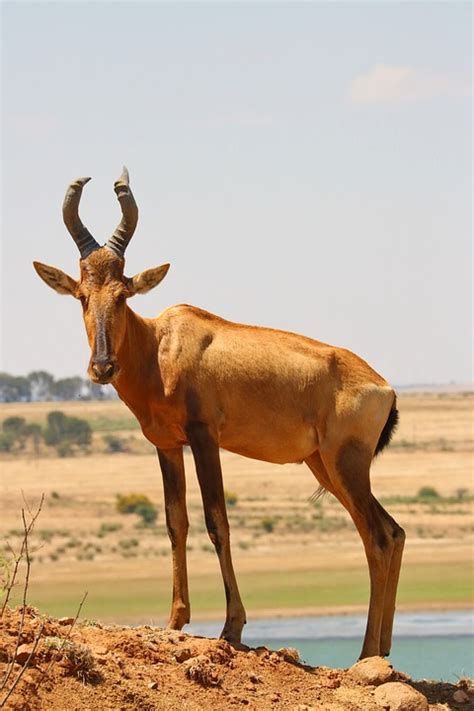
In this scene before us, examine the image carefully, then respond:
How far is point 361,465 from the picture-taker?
16.8m

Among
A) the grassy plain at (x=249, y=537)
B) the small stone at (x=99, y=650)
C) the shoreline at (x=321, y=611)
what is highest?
the small stone at (x=99, y=650)

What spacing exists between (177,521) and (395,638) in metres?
26.9

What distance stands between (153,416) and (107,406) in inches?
5000

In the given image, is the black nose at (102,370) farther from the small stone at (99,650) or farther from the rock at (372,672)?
the rock at (372,672)

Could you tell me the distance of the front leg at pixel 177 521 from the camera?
54.4ft

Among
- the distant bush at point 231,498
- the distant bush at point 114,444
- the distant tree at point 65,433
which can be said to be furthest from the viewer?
the distant tree at point 65,433

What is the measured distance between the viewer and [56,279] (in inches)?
637

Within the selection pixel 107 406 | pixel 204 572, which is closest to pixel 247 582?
pixel 204 572

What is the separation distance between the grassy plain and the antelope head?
63.1ft

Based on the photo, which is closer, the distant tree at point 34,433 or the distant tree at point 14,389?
the distant tree at point 34,433

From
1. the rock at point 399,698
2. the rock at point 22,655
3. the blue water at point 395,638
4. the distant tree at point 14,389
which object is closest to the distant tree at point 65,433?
the distant tree at point 14,389

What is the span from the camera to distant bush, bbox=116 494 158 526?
69062 mm

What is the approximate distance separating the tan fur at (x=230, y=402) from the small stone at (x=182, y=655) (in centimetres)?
92

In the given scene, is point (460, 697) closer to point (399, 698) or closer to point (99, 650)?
point (399, 698)
